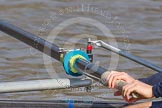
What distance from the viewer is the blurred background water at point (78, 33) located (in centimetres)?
600

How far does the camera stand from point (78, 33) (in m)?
7.35

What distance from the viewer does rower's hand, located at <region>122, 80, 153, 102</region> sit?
3.11 m

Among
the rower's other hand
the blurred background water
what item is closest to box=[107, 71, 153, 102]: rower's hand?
the rower's other hand

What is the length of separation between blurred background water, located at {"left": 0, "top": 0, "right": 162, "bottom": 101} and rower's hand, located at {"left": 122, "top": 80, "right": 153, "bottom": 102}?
177cm

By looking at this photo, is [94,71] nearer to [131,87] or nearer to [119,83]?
[119,83]

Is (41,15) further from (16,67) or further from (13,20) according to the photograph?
(16,67)

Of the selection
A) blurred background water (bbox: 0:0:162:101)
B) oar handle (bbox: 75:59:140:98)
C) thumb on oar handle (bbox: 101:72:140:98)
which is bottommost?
blurred background water (bbox: 0:0:162:101)

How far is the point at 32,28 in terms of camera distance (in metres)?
7.61

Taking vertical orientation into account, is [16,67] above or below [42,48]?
below

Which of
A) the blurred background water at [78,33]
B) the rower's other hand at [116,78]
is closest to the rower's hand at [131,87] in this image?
the rower's other hand at [116,78]

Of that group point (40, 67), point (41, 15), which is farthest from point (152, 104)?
point (41, 15)

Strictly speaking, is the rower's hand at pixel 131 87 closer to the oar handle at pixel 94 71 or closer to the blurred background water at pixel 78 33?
the oar handle at pixel 94 71

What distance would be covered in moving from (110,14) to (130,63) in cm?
205

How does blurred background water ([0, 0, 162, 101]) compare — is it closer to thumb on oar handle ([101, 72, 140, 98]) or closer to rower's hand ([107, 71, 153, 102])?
thumb on oar handle ([101, 72, 140, 98])
